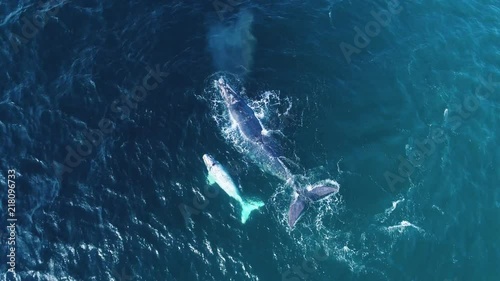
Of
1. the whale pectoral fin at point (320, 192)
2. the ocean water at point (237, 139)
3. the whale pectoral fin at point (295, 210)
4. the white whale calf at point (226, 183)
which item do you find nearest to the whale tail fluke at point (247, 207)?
the white whale calf at point (226, 183)

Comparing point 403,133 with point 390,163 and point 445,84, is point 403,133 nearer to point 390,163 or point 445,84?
point 390,163

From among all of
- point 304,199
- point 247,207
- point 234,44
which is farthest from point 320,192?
point 234,44

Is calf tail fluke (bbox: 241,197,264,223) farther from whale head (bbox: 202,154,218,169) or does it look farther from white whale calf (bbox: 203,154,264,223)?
whale head (bbox: 202,154,218,169)

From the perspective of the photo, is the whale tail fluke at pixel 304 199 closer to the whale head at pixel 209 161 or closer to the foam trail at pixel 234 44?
the whale head at pixel 209 161

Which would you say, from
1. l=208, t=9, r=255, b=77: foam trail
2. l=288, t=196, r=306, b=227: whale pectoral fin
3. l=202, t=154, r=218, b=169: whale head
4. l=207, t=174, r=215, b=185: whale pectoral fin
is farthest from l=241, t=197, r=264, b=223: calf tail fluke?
l=208, t=9, r=255, b=77: foam trail

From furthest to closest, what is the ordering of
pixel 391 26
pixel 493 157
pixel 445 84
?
pixel 391 26 → pixel 445 84 → pixel 493 157

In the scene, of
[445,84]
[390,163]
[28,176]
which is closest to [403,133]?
[390,163]

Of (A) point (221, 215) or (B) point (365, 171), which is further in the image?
(B) point (365, 171)
